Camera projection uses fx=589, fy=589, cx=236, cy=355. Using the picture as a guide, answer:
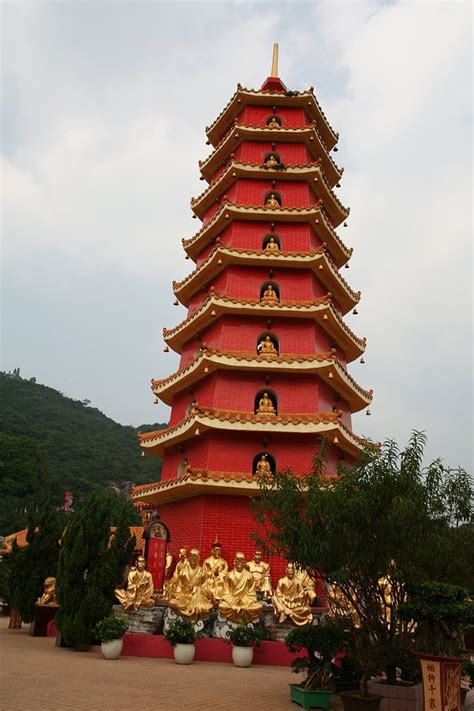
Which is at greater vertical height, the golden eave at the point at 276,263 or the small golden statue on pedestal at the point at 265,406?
the golden eave at the point at 276,263

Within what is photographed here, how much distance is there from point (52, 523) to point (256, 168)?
1444cm

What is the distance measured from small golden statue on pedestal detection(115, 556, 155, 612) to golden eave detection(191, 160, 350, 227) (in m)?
14.6

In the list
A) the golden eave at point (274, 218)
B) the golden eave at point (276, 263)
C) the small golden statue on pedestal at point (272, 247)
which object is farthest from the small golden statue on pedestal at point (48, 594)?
the golden eave at point (274, 218)

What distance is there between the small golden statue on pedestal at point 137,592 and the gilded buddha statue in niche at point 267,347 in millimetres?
7766

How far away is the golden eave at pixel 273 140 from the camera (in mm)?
22859

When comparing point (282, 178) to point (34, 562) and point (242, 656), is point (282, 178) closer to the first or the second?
point (34, 562)

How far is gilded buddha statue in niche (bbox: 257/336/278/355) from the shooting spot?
62.8 ft

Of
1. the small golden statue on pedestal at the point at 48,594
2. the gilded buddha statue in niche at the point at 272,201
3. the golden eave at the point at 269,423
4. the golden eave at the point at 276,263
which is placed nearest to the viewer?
the golden eave at the point at 269,423

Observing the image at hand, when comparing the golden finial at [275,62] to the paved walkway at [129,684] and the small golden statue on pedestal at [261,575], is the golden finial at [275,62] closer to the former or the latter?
the small golden statue on pedestal at [261,575]

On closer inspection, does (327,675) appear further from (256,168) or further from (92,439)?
(92,439)

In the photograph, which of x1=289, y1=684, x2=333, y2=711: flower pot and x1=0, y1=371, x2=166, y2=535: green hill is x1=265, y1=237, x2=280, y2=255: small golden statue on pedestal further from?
x1=0, y1=371, x2=166, y2=535: green hill

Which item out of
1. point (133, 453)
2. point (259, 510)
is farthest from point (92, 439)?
point (259, 510)

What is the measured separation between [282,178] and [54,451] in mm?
56695

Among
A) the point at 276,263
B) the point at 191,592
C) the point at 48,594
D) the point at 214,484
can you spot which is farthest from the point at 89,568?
the point at 276,263
